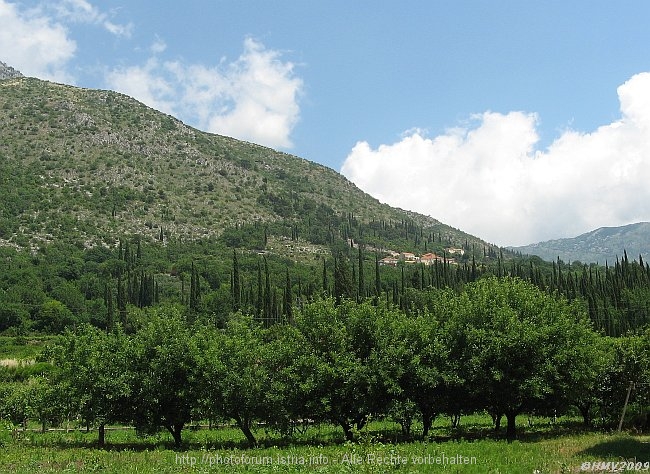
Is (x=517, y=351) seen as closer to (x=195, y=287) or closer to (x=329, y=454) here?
(x=329, y=454)

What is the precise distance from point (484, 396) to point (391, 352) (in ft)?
23.8

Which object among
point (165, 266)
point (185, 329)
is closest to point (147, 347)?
point (185, 329)

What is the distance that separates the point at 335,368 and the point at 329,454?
5604 mm

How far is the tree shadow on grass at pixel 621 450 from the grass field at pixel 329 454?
0.04 meters

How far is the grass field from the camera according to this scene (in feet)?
68.7

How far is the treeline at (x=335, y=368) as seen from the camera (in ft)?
102

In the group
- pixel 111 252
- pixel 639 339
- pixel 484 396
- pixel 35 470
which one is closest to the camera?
pixel 35 470

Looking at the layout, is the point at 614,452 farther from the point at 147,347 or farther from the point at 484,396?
the point at 147,347

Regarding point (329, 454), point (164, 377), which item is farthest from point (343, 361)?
point (164, 377)

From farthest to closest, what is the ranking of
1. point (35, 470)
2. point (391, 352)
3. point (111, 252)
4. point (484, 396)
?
1. point (111, 252)
2. point (484, 396)
3. point (391, 352)
4. point (35, 470)

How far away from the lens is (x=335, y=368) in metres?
30.3

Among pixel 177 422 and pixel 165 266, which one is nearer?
pixel 177 422

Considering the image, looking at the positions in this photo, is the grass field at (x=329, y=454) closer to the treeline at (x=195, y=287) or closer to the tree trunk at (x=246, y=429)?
the tree trunk at (x=246, y=429)

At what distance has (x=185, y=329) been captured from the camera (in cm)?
3397
